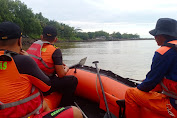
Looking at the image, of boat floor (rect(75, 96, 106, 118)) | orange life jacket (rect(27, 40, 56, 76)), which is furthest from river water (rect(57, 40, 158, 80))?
orange life jacket (rect(27, 40, 56, 76))

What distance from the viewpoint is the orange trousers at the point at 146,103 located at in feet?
6.18

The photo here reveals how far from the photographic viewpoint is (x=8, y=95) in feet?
4.91

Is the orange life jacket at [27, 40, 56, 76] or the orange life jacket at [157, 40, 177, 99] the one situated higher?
the orange life jacket at [27, 40, 56, 76]

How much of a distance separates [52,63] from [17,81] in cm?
115

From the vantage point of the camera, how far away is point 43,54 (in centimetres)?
265

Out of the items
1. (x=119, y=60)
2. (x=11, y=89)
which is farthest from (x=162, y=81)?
(x=119, y=60)

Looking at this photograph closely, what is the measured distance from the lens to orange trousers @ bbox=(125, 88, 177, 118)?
188 cm

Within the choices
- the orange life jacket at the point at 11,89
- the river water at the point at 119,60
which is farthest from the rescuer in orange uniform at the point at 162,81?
the river water at the point at 119,60

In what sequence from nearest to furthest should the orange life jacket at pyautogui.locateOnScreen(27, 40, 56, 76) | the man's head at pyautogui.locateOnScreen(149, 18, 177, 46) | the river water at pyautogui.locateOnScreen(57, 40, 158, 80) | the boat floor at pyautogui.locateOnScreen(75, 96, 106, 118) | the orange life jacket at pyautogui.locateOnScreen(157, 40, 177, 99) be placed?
the orange life jacket at pyautogui.locateOnScreen(157, 40, 177, 99)
the man's head at pyautogui.locateOnScreen(149, 18, 177, 46)
the orange life jacket at pyautogui.locateOnScreen(27, 40, 56, 76)
the boat floor at pyautogui.locateOnScreen(75, 96, 106, 118)
the river water at pyautogui.locateOnScreen(57, 40, 158, 80)

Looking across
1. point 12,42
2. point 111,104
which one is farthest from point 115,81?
point 12,42

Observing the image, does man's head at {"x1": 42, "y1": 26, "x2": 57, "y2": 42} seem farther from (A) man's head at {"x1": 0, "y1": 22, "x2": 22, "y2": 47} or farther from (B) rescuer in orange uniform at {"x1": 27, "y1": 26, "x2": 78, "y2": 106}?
(A) man's head at {"x1": 0, "y1": 22, "x2": 22, "y2": 47}

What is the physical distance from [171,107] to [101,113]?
56.5 inches

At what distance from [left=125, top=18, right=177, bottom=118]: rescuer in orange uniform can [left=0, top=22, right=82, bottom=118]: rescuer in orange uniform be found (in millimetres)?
802

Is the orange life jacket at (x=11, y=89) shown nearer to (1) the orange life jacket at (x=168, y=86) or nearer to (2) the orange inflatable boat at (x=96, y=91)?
(2) the orange inflatable boat at (x=96, y=91)
